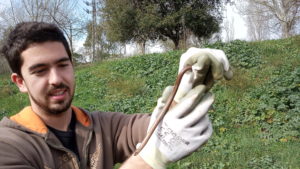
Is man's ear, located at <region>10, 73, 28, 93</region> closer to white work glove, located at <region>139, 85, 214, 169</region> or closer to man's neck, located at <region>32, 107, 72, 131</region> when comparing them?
man's neck, located at <region>32, 107, 72, 131</region>

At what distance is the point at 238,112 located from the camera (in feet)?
19.5

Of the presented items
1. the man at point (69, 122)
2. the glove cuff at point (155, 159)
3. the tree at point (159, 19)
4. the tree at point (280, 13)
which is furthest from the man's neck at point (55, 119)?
the tree at point (280, 13)

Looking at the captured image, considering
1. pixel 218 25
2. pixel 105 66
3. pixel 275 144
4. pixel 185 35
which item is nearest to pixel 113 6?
pixel 185 35

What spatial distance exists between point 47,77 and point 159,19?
49.4 feet

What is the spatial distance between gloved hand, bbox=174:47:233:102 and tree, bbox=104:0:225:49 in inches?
580

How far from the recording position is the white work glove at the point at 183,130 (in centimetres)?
141

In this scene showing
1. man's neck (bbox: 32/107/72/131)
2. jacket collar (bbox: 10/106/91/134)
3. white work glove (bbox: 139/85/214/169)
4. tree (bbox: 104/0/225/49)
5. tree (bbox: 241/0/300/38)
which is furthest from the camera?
tree (bbox: 241/0/300/38)

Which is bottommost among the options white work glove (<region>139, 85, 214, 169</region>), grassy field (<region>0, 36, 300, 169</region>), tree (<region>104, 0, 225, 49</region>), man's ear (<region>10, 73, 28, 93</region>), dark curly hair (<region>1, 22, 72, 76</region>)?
grassy field (<region>0, 36, 300, 169</region>)

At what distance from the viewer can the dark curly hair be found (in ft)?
5.52

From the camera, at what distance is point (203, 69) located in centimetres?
150

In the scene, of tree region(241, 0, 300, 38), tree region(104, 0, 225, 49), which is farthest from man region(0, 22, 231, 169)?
tree region(241, 0, 300, 38)

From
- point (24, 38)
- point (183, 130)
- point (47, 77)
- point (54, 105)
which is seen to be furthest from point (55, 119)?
point (183, 130)

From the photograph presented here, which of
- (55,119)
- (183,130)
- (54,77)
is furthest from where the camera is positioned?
(55,119)

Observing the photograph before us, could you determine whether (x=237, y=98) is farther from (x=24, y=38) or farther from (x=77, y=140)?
(x=24, y=38)
